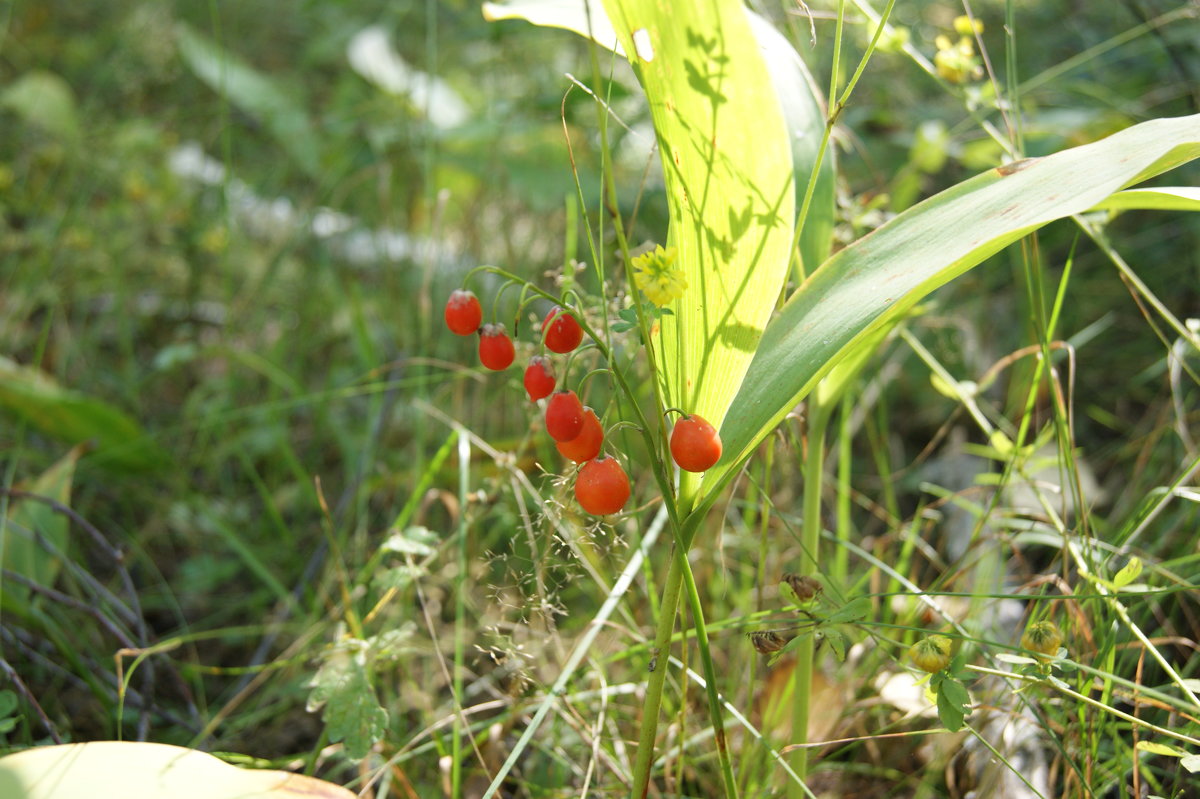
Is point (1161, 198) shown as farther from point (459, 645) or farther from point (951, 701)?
point (459, 645)

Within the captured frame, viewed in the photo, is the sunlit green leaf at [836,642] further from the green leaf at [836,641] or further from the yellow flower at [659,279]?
the yellow flower at [659,279]

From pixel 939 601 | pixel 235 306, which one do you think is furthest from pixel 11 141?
pixel 939 601

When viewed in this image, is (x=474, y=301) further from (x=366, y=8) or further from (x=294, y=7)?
(x=294, y=7)

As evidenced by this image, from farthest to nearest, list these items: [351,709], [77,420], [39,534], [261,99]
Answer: [261,99]
[77,420]
[39,534]
[351,709]

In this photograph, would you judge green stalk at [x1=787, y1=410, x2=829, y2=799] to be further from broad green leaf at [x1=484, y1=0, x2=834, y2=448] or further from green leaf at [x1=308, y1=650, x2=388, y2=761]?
green leaf at [x1=308, y1=650, x2=388, y2=761]

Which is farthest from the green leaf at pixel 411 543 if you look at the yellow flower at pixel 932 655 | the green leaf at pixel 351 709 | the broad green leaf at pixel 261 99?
the broad green leaf at pixel 261 99

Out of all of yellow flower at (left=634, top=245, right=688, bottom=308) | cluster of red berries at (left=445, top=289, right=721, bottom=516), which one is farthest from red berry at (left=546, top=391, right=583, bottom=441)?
yellow flower at (left=634, top=245, right=688, bottom=308)

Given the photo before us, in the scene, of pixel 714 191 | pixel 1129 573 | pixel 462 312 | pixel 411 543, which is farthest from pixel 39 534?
pixel 1129 573
